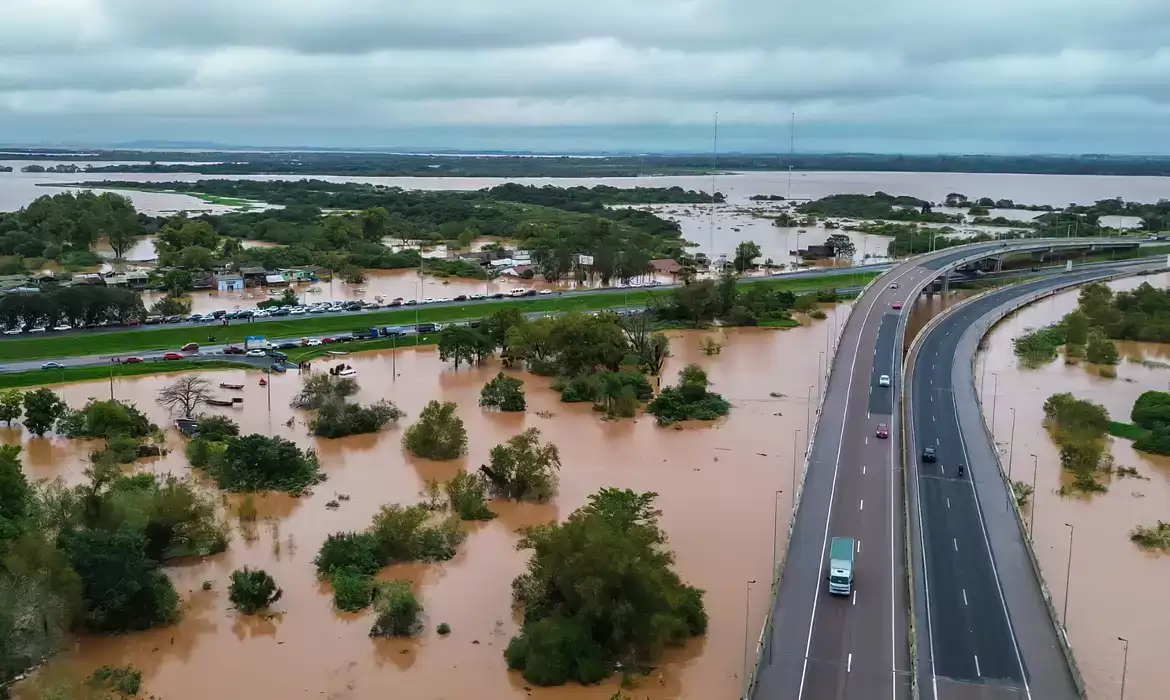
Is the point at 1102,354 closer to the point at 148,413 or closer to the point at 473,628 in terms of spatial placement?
the point at 473,628

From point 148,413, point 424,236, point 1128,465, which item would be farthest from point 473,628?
point 424,236

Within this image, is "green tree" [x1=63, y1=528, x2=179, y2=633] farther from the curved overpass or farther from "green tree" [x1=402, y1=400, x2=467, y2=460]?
the curved overpass

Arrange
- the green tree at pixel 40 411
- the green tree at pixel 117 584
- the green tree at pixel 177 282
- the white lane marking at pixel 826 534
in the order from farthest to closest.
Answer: the green tree at pixel 177 282 → the green tree at pixel 40 411 → the green tree at pixel 117 584 → the white lane marking at pixel 826 534

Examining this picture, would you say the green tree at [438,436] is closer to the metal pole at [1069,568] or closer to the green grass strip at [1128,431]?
the metal pole at [1069,568]

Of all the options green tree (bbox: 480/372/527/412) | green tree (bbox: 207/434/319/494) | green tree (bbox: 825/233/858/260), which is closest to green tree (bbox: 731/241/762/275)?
green tree (bbox: 825/233/858/260)

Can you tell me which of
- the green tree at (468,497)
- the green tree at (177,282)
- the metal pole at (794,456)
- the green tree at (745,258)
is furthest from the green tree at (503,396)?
the green tree at (745,258)

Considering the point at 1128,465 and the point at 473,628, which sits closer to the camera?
the point at 473,628
